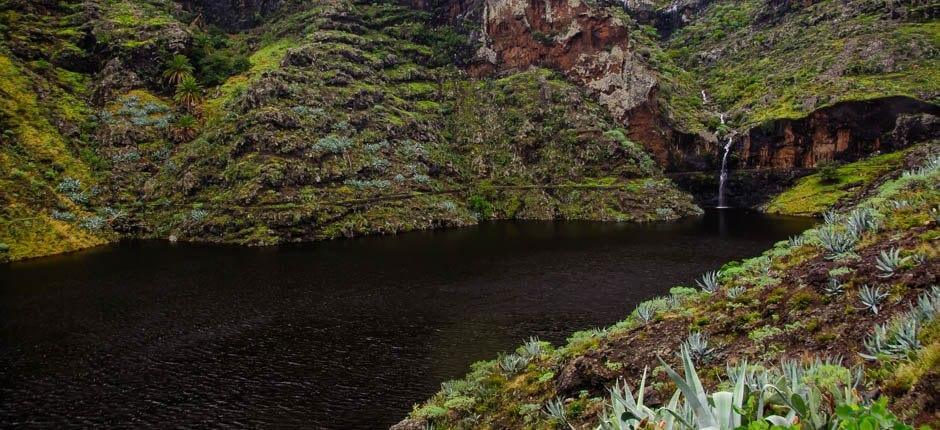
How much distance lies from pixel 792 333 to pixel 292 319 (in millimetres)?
33539

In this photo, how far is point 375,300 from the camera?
134 ft

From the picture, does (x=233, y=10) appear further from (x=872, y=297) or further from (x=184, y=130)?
(x=872, y=297)

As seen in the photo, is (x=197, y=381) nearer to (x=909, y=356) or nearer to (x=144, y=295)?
(x=144, y=295)

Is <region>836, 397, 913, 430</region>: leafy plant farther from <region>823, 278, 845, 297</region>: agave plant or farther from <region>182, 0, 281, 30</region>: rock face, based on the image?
<region>182, 0, 281, 30</region>: rock face

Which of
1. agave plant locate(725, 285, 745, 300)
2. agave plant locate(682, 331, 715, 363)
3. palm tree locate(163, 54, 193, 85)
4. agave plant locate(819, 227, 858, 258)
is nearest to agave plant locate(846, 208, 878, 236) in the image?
agave plant locate(819, 227, 858, 258)

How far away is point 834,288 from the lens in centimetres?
1111

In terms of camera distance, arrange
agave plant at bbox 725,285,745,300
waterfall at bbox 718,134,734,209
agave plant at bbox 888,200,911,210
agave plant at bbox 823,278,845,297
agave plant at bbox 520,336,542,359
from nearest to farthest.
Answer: agave plant at bbox 823,278,845,297 → agave plant at bbox 888,200,911,210 → agave plant at bbox 725,285,745,300 → agave plant at bbox 520,336,542,359 → waterfall at bbox 718,134,734,209

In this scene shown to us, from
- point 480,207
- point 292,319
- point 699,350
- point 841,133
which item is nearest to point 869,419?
point 699,350

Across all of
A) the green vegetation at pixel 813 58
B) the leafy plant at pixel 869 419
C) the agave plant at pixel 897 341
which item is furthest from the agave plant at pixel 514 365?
the green vegetation at pixel 813 58

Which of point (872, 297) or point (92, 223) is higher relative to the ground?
point (872, 297)

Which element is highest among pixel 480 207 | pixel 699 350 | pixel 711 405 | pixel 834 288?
pixel 711 405

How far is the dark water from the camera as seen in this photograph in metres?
25.0

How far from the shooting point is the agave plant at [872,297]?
9.66m

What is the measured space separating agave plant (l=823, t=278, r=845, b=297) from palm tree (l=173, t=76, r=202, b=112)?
106 meters
